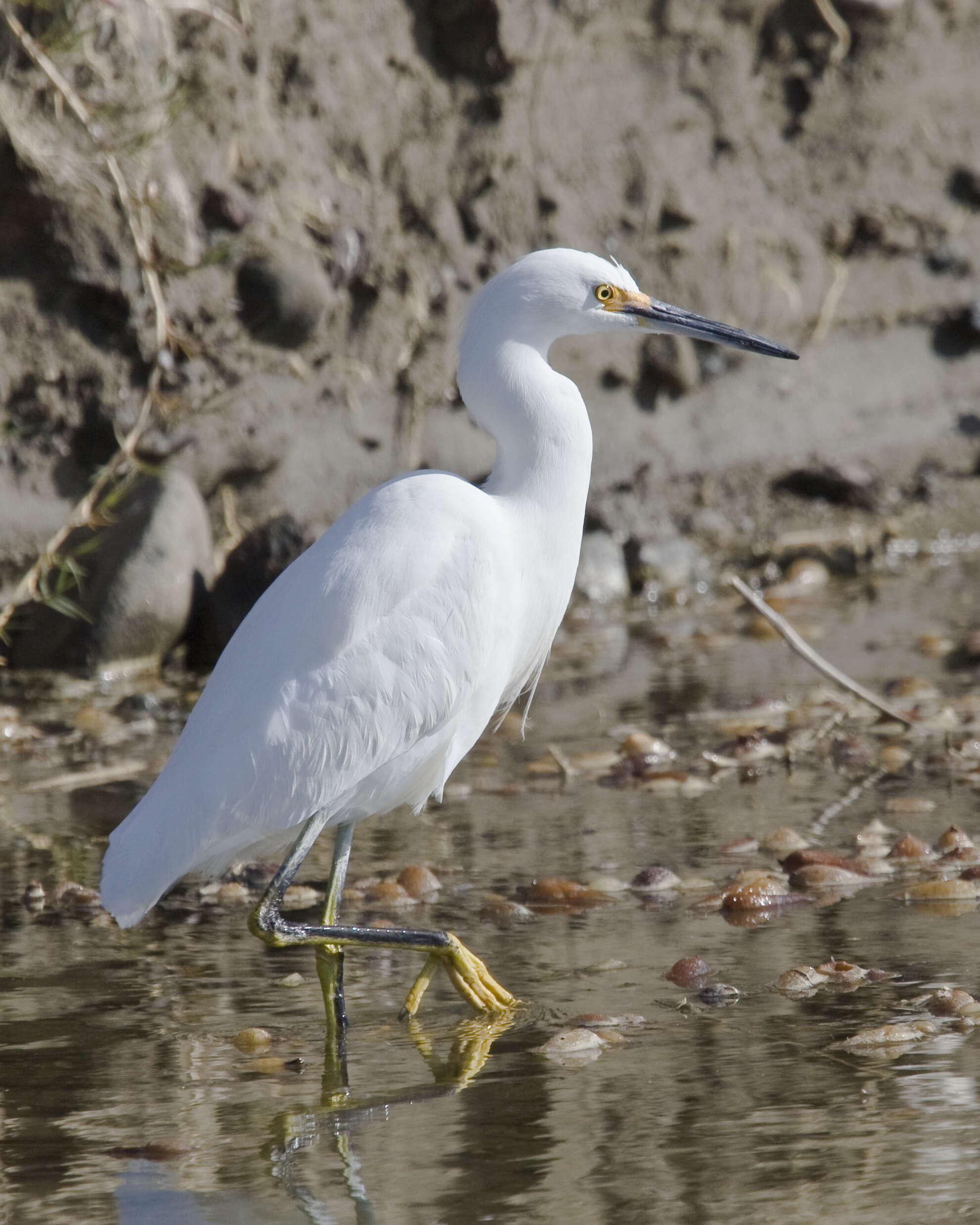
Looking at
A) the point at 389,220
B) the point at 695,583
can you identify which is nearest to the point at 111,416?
the point at 389,220

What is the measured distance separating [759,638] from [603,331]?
3.27m

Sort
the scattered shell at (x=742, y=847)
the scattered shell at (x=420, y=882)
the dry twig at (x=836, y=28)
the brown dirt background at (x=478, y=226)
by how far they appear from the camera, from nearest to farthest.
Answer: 1. the scattered shell at (x=420, y=882)
2. the scattered shell at (x=742, y=847)
3. the brown dirt background at (x=478, y=226)
4. the dry twig at (x=836, y=28)

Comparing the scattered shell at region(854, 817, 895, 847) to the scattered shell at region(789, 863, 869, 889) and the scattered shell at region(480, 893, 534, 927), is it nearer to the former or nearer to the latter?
the scattered shell at region(789, 863, 869, 889)

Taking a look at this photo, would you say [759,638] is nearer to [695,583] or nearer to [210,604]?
[695,583]

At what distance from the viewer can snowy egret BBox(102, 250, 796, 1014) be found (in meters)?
3.45

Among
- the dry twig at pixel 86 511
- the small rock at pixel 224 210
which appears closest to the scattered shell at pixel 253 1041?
the dry twig at pixel 86 511

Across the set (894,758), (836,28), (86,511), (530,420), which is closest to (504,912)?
(530,420)

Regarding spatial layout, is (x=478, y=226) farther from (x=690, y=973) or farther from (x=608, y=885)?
(x=690, y=973)

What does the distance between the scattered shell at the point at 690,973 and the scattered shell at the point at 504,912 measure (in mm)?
574

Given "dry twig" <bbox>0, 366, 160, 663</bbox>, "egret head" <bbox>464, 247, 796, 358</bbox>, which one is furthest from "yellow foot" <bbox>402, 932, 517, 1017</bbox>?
"dry twig" <bbox>0, 366, 160, 663</bbox>

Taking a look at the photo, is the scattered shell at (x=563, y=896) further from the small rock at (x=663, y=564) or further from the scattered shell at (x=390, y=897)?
the small rock at (x=663, y=564)

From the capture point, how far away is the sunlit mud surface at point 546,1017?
100 inches

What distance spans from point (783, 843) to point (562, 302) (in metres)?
1.48

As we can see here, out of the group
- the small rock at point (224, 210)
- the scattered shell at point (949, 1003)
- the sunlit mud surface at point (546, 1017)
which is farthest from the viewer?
the small rock at point (224, 210)
